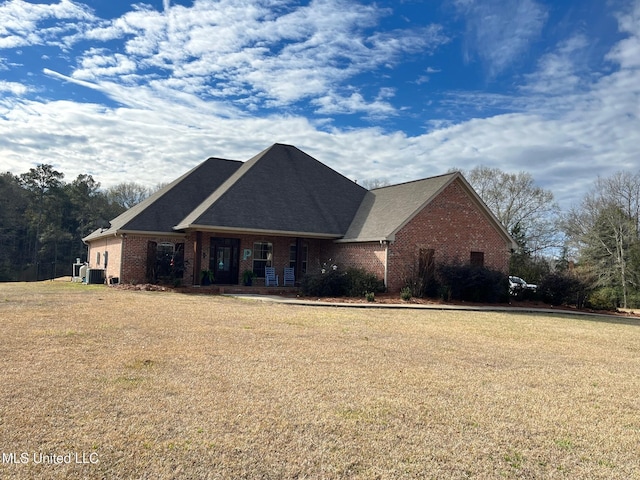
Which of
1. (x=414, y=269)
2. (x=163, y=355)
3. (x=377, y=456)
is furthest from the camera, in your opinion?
(x=414, y=269)

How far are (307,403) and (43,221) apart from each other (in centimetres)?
5688

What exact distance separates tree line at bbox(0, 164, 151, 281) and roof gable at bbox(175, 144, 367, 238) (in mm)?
32862

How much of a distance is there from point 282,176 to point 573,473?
75.1 feet

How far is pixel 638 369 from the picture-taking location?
826cm

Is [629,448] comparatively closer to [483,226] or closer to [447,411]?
[447,411]

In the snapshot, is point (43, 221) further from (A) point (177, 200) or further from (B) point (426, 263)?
(B) point (426, 263)

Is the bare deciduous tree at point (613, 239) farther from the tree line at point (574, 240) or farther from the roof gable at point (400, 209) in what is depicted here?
the roof gable at point (400, 209)

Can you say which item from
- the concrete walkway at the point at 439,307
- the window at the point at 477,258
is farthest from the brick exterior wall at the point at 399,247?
the concrete walkway at the point at 439,307

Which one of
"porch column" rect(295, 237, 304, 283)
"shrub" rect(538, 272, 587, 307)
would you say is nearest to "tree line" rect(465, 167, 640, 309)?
"shrub" rect(538, 272, 587, 307)

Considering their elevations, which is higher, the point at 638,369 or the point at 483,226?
the point at 483,226

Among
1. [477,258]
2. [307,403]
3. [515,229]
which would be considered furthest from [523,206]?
[307,403]

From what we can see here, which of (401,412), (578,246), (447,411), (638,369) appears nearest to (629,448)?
(447,411)

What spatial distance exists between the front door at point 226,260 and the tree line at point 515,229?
24.0 ft

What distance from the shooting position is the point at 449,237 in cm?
2189
